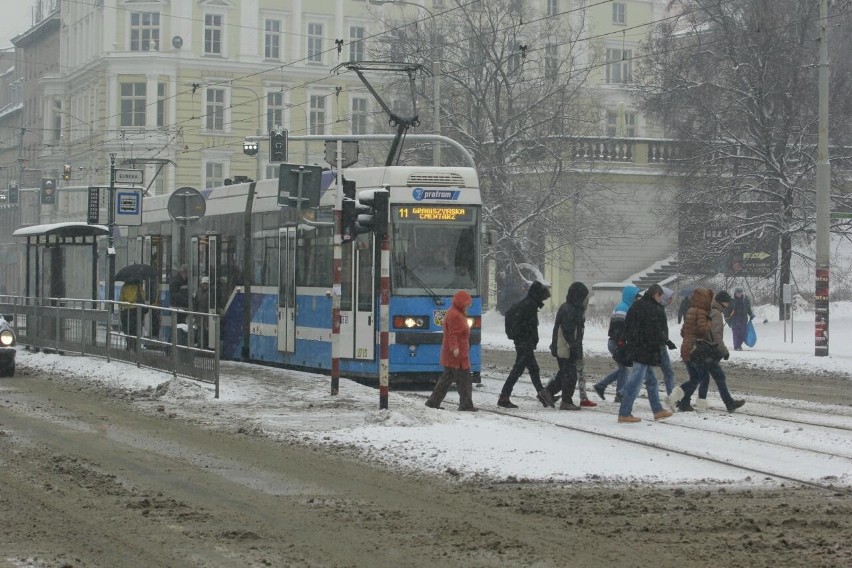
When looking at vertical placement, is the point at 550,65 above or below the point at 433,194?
above

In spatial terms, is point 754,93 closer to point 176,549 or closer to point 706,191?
point 706,191

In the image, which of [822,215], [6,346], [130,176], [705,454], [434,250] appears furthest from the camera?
[822,215]

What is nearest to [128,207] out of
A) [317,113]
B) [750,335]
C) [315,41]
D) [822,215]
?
[822,215]

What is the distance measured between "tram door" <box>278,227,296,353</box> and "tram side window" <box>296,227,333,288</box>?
0.25 m

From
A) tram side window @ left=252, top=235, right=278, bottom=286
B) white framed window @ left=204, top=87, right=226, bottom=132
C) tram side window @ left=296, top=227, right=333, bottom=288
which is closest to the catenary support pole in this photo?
tram side window @ left=252, top=235, right=278, bottom=286

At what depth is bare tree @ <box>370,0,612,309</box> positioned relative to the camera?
45875mm

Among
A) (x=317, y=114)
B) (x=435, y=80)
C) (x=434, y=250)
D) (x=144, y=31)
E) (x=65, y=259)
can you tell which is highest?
(x=144, y=31)

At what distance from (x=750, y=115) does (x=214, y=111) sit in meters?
39.2

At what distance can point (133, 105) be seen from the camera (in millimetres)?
74750

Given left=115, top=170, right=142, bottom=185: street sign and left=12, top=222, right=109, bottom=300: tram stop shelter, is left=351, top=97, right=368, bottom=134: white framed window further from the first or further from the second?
left=115, top=170, right=142, bottom=185: street sign

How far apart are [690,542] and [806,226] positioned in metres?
32.0

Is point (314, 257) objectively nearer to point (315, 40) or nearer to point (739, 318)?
point (739, 318)

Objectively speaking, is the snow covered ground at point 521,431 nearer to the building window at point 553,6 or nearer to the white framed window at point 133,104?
the building window at point 553,6

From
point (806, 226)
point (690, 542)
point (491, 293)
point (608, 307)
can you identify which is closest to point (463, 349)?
point (690, 542)
